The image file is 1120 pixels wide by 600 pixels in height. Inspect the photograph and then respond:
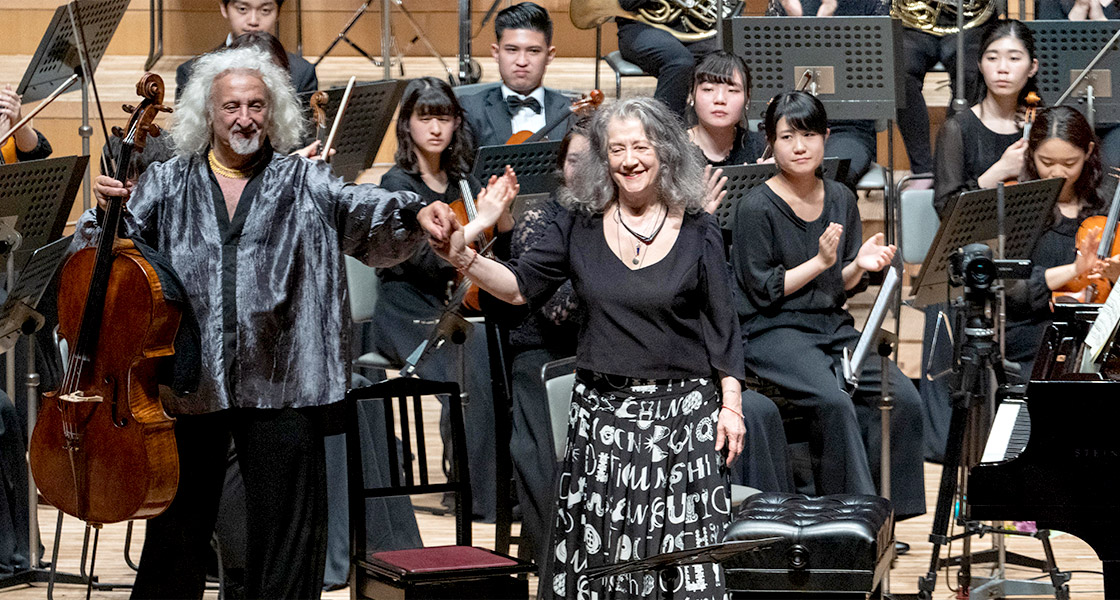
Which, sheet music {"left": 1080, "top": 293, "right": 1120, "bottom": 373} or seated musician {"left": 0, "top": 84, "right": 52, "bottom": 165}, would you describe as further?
seated musician {"left": 0, "top": 84, "right": 52, "bottom": 165}

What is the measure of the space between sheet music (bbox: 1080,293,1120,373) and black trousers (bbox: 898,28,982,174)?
267cm

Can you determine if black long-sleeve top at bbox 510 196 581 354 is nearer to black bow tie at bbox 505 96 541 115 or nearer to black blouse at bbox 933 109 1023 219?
black bow tie at bbox 505 96 541 115

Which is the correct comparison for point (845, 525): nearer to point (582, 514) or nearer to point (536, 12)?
point (582, 514)

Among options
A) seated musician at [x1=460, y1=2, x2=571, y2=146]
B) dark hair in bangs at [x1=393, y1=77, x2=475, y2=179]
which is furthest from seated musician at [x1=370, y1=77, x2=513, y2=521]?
seated musician at [x1=460, y1=2, x2=571, y2=146]

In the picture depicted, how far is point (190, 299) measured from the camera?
2.89 meters

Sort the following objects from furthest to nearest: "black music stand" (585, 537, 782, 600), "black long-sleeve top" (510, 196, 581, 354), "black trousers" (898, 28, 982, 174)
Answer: "black trousers" (898, 28, 982, 174)
"black long-sleeve top" (510, 196, 581, 354)
"black music stand" (585, 537, 782, 600)

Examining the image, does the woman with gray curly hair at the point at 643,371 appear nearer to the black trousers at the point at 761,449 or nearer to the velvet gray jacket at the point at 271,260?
the velvet gray jacket at the point at 271,260

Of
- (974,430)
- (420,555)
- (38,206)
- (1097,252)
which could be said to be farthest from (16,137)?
(1097,252)

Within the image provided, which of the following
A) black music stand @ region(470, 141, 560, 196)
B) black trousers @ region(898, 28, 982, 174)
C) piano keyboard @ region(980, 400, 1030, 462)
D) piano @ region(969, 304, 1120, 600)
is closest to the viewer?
piano @ region(969, 304, 1120, 600)

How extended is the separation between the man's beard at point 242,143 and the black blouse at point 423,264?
4.36ft

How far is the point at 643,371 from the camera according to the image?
2838 millimetres

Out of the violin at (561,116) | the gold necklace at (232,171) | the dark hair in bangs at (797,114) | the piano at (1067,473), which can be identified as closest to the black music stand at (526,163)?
the violin at (561,116)

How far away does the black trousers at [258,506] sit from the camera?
9.61 feet

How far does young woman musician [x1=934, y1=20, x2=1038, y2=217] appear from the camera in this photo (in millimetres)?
4566
